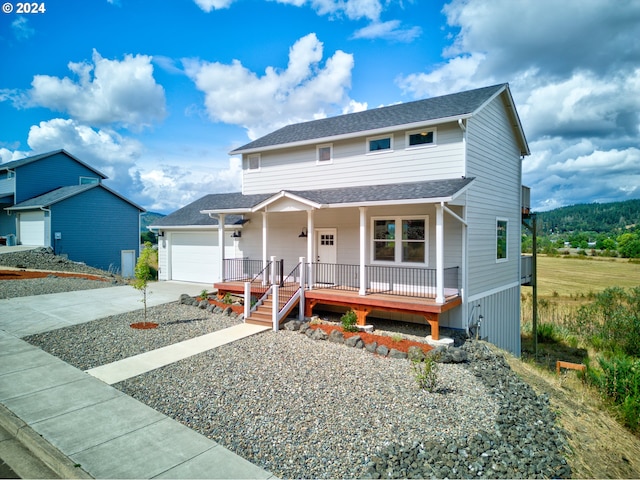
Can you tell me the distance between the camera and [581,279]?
35250mm

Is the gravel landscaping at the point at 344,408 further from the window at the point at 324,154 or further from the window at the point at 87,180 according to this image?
the window at the point at 87,180

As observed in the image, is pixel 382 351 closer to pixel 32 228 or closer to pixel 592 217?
pixel 32 228

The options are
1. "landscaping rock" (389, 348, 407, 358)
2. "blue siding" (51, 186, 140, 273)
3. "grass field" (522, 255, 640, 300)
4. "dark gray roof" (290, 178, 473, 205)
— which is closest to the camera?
"landscaping rock" (389, 348, 407, 358)

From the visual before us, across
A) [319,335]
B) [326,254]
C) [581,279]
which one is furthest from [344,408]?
[581,279]

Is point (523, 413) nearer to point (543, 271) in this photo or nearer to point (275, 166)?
point (275, 166)

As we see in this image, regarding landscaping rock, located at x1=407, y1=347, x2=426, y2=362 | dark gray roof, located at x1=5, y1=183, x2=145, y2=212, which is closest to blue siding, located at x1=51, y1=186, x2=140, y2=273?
dark gray roof, located at x1=5, y1=183, x2=145, y2=212

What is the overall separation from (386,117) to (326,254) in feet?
18.0

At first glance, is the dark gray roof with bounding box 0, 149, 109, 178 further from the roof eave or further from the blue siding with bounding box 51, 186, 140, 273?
the roof eave

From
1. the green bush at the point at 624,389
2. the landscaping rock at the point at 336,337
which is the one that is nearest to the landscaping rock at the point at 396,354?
the landscaping rock at the point at 336,337

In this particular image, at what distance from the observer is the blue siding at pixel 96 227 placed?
77.0ft

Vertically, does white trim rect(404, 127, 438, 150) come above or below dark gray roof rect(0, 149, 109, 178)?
below

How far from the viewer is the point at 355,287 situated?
12383mm

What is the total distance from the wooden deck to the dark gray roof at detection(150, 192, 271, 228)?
4091 millimetres

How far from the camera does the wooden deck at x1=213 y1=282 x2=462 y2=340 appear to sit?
946 centimetres
